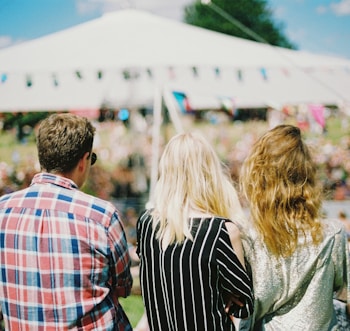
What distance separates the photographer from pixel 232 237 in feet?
5.02

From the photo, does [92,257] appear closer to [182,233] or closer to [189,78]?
[182,233]

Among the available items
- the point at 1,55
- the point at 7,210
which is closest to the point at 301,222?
the point at 7,210

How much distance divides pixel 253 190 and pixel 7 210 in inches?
33.6

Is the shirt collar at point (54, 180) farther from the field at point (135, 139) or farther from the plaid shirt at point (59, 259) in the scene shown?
the field at point (135, 139)

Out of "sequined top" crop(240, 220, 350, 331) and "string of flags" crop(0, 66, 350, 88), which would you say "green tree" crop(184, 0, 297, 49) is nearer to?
"string of flags" crop(0, 66, 350, 88)

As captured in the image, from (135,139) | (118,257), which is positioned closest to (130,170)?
(135,139)

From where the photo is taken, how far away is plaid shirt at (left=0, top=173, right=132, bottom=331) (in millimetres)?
1452

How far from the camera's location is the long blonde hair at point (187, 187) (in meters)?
1.57

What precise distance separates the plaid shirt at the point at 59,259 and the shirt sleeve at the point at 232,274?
33 centimetres

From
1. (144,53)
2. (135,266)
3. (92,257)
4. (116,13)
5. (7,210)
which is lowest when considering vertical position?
(135,266)

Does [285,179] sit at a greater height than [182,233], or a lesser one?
greater

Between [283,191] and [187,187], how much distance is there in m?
0.34

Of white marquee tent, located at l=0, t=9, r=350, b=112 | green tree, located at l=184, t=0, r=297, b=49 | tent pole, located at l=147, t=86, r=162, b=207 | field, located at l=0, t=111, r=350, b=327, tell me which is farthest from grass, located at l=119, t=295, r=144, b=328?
green tree, located at l=184, t=0, r=297, b=49

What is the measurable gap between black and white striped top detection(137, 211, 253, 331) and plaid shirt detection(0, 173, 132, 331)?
0.55ft
